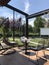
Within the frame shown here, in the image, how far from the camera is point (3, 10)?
7496mm

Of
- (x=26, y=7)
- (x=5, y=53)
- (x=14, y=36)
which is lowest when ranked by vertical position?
(x=5, y=53)

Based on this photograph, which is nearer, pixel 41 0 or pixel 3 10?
pixel 41 0

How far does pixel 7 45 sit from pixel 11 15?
5.92 feet

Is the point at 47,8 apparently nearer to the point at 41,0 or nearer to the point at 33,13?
the point at 41,0

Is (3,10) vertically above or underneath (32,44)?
above

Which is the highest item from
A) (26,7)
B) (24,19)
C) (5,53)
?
(26,7)

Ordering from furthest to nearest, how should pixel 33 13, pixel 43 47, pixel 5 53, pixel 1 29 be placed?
pixel 1 29 < pixel 33 13 < pixel 43 47 < pixel 5 53

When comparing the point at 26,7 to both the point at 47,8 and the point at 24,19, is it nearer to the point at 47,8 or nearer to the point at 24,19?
the point at 24,19

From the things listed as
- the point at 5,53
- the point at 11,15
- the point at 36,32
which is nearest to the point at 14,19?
the point at 11,15

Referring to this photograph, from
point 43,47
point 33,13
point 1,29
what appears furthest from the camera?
point 1,29

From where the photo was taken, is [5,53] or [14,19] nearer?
[5,53]

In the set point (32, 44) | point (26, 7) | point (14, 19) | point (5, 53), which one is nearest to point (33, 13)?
point (26, 7)

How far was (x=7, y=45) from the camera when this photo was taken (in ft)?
21.4

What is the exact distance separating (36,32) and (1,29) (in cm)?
174
